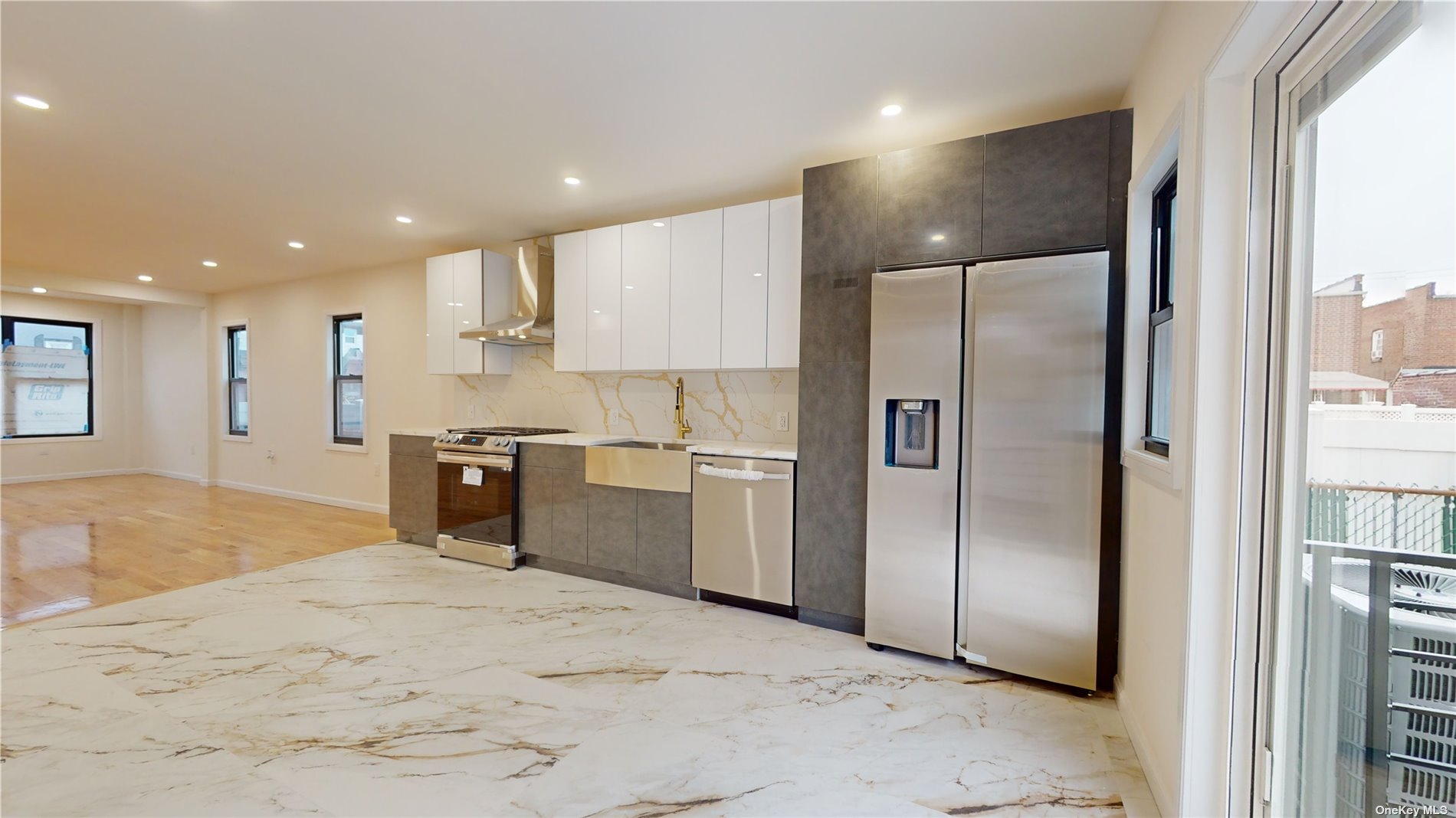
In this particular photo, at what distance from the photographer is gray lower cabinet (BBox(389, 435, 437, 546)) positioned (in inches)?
176

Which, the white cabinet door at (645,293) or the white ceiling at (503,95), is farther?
the white cabinet door at (645,293)

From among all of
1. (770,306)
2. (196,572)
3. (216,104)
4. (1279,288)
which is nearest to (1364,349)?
(1279,288)

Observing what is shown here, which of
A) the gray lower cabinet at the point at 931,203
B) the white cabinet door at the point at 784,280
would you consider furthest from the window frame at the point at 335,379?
the gray lower cabinet at the point at 931,203

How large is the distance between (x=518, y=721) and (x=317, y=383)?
5.79 metres

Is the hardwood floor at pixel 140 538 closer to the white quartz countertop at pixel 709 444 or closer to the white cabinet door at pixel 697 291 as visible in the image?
the white quartz countertop at pixel 709 444

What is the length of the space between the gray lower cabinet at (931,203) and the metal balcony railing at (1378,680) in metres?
1.73

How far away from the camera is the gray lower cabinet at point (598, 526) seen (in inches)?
136

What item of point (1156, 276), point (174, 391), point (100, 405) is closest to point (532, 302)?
point (1156, 276)

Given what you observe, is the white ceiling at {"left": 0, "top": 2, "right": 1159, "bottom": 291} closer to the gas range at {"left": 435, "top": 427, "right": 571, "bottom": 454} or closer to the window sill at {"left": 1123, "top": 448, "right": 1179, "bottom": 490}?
the window sill at {"left": 1123, "top": 448, "right": 1179, "bottom": 490}

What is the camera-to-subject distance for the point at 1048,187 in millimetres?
2377

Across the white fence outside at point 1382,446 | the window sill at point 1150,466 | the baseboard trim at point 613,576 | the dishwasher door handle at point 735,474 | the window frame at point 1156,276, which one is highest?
the window frame at point 1156,276

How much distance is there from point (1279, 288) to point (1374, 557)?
63cm

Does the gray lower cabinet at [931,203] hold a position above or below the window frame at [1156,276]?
above

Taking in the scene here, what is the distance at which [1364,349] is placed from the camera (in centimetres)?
108
